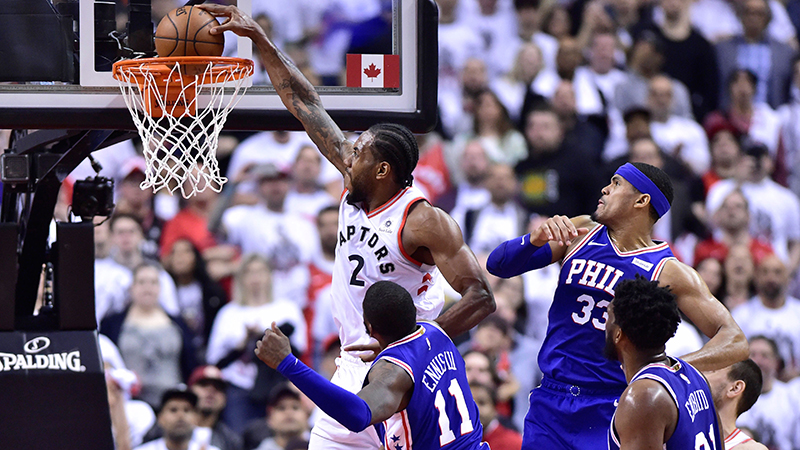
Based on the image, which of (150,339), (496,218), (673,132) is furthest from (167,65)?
(673,132)

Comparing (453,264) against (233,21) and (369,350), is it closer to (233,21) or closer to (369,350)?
(369,350)

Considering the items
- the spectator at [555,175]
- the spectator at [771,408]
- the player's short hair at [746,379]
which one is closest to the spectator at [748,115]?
the spectator at [555,175]

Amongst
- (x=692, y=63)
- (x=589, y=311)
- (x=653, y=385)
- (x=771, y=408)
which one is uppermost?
(x=692, y=63)

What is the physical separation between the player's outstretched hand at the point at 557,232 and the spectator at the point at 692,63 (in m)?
5.75

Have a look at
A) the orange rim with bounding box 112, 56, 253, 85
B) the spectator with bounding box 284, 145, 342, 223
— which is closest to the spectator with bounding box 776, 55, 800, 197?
the spectator with bounding box 284, 145, 342, 223

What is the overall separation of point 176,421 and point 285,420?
29.6 inches

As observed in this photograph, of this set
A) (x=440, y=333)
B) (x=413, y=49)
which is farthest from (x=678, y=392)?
(x=413, y=49)

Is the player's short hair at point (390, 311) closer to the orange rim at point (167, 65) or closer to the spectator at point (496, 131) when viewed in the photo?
the orange rim at point (167, 65)

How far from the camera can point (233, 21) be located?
4844 mm

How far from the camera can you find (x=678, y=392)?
138 inches

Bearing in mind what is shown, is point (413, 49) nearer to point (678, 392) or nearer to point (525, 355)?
point (678, 392)

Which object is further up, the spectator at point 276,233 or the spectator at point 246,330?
the spectator at point 276,233

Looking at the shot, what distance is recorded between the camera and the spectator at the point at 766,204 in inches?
349

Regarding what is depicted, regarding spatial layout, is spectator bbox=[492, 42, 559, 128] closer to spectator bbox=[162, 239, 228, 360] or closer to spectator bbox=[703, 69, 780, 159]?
spectator bbox=[703, 69, 780, 159]
